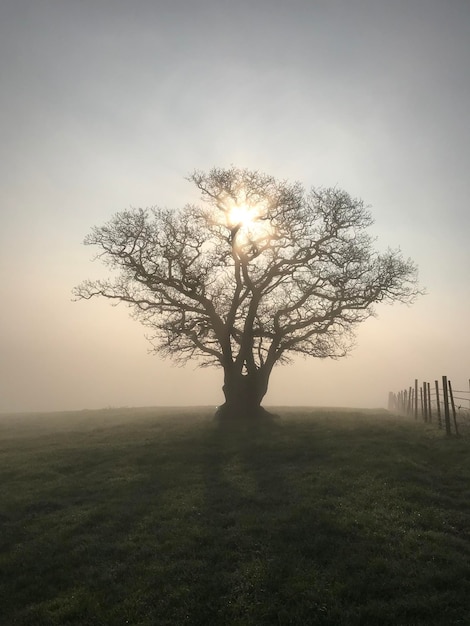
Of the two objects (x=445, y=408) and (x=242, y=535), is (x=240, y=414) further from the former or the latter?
(x=242, y=535)

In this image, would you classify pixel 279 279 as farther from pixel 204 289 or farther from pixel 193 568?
pixel 193 568

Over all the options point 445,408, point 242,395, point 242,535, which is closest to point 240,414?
point 242,395

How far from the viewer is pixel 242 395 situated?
33031 mm

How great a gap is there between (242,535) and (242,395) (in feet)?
69.7

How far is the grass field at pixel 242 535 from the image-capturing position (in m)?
8.64

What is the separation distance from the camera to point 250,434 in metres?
26.0

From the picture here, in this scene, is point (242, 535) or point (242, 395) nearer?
point (242, 535)

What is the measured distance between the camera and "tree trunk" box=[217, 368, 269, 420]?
107ft

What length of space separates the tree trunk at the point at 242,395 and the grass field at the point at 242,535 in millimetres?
9749

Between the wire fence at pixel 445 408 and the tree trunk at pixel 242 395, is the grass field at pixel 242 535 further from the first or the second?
the tree trunk at pixel 242 395

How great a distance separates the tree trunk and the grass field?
384 inches

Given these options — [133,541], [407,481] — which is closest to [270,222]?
[407,481]

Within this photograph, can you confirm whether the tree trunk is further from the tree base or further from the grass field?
the grass field

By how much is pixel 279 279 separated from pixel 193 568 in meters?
26.0
